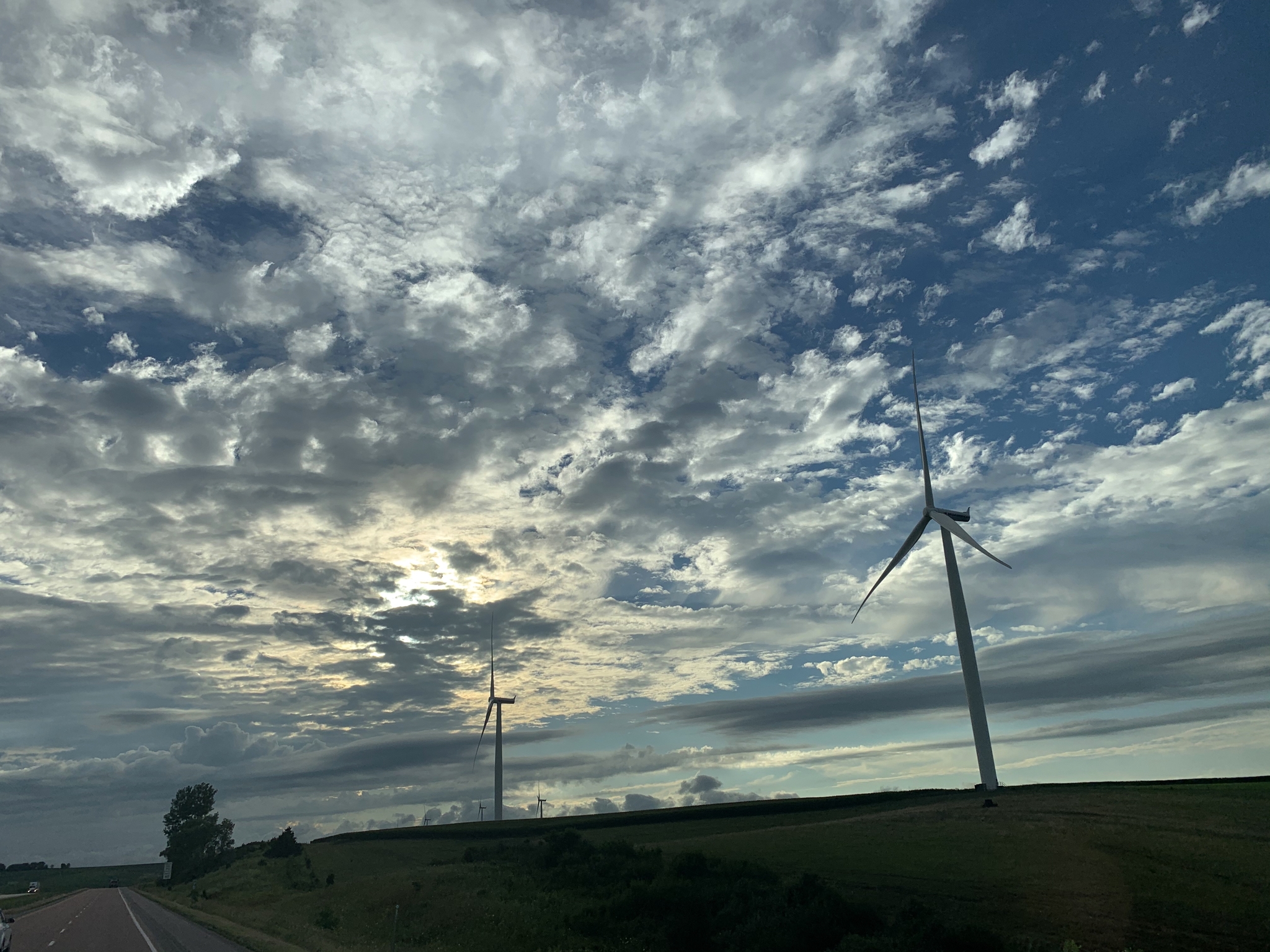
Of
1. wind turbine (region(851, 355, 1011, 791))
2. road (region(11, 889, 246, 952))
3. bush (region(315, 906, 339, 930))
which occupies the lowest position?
bush (region(315, 906, 339, 930))

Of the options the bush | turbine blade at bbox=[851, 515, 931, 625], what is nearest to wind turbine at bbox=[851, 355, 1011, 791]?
turbine blade at bbox=[851, 515, 931, 625]

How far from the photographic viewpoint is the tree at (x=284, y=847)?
165 metres

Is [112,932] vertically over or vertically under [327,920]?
over

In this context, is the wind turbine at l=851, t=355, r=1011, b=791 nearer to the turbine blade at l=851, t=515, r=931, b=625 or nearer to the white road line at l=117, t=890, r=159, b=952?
the turbine blade at l=851, t=515, r=931, b=625

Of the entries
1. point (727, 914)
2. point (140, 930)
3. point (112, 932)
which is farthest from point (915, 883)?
point (140, 930)

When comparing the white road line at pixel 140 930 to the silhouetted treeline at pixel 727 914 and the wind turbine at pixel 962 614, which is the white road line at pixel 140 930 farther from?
the wind turbine at pixel 962 614

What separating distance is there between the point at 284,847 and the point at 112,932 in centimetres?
13154

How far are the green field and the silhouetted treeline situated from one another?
0.66ft

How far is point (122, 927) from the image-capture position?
193 feet

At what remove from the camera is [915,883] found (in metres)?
47.1

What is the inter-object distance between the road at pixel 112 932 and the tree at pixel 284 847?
80.0 meters

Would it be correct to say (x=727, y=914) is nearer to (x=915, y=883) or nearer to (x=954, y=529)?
(x=915, y=883)

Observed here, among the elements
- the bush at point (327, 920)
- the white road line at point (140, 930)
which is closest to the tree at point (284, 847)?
the white road line at point (140, 930)

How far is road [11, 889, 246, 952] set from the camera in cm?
4388
